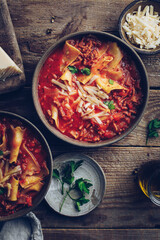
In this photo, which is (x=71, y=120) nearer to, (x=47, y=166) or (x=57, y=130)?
(x=57, y=130)

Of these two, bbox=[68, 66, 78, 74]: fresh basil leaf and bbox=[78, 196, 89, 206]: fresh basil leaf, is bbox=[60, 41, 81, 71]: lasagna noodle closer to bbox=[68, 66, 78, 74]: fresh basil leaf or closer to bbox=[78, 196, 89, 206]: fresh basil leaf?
bbox=[68, 66, 78, 74]: fresh basil leaf

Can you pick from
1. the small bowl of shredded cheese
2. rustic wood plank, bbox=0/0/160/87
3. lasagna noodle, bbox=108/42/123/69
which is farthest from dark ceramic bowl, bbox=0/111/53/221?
the small bowl of shredded cheese

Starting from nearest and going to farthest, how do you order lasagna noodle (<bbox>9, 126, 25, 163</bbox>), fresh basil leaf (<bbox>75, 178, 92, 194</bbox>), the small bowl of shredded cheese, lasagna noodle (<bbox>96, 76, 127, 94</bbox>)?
1. lasagna noodle (<bbox>9, 126, 25, 163</bbox>)
2. lasagna noodle (<bbox>96, 76, 127, 94</bbox>)
3. the small bowl of shredded cheese
4. fresh basil leaf (<bbox>75, 178, 92, 194</bbox>)

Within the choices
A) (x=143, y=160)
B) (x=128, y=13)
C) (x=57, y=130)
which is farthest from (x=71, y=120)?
(x=128, y=13)

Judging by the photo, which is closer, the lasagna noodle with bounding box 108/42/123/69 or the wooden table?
the lasagna noodle with bounding box 108/42/123/69

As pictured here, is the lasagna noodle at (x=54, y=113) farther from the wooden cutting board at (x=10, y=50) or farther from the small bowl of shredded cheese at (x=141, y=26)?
the small bowl of shredded cheese at (x=141, y=26)

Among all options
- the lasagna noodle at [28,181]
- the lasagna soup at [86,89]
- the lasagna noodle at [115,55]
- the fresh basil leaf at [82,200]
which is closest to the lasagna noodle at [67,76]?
the lasagna soup at [86,89]
